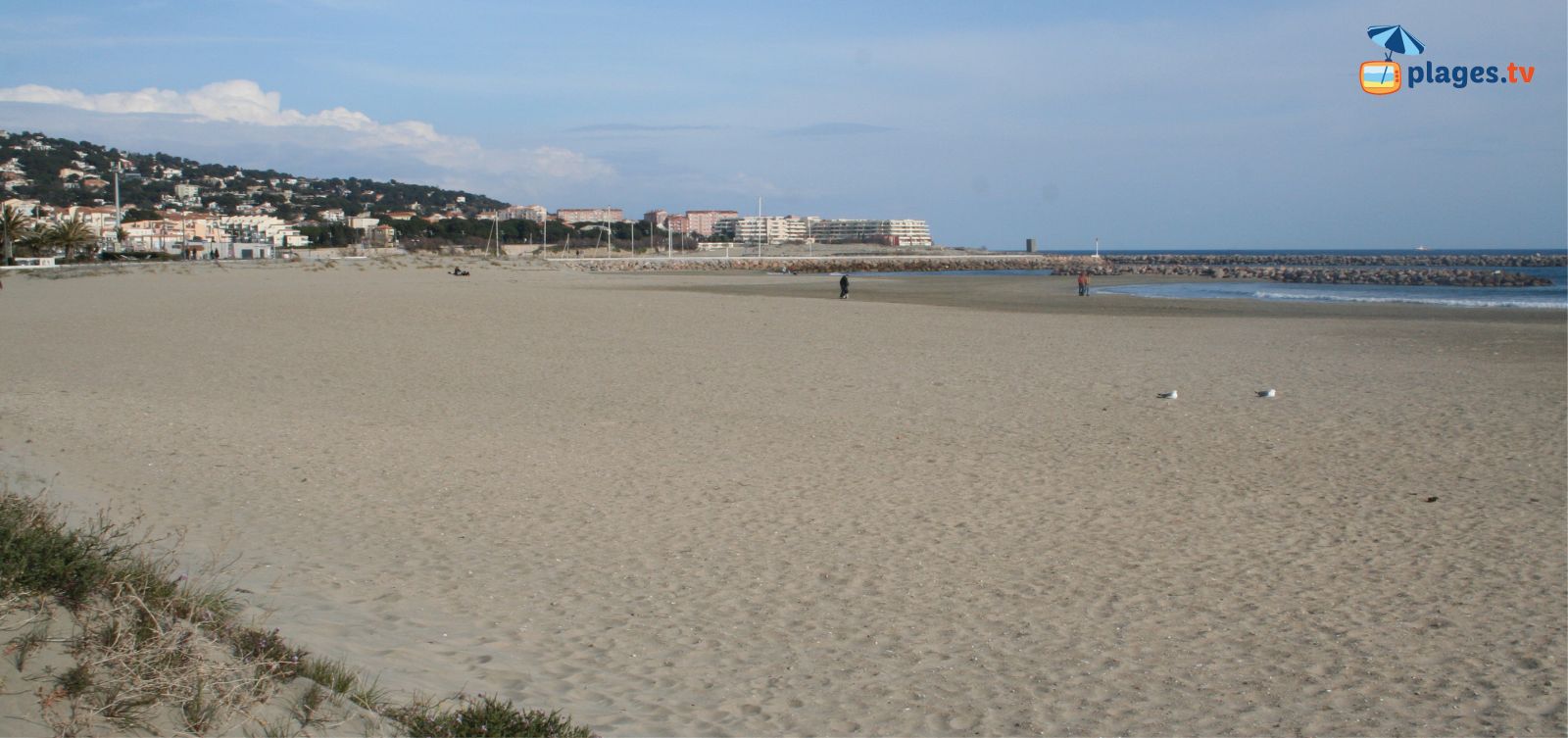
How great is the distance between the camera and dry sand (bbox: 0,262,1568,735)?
4465 mm

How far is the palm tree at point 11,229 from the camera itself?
4038 cm

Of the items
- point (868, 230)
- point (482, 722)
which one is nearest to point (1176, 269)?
point (482, 722)

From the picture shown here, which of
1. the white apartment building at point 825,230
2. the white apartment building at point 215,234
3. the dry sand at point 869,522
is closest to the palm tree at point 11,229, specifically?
the white apartment building at point 215,234

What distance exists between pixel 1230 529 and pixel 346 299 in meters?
21.8

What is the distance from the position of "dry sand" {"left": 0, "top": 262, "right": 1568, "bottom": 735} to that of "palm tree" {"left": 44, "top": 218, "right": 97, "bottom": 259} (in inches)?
1436

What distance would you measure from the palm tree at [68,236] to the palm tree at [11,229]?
101 cm

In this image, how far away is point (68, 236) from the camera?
4497cm

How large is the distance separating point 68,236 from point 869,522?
161 feet

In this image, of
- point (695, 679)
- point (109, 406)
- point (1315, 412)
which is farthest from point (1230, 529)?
point (109, 406)

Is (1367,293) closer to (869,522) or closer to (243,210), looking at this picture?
(869,522)

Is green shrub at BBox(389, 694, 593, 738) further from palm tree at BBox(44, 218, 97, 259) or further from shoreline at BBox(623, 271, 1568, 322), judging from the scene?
palm tree at BBox(44, 218, 97, 259)

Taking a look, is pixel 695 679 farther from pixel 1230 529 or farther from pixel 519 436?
pixel 519 436

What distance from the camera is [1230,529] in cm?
691

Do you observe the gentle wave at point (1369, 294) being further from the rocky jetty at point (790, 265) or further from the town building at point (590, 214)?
the town building at point (590, 214)
